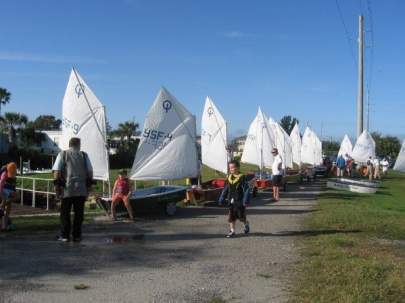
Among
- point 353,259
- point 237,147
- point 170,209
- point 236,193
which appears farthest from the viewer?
point 237,147

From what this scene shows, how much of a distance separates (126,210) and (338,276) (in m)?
7.31

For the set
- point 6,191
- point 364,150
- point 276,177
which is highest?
point 364,150

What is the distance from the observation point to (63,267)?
809 centimetres

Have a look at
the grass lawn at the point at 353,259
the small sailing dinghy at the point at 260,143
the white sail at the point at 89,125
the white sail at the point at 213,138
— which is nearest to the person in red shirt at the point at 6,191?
the white sail at the point at 89,125

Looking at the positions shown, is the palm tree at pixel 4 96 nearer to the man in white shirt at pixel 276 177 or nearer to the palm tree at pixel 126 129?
the palm tree at pixel 126 129

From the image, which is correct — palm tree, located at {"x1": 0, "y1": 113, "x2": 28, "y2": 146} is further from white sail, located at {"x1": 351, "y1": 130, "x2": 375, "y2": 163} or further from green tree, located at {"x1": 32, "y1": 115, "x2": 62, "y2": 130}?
white sail, located at {"x1": 351, "y1": 130, "x2": 375, "y2": 163}

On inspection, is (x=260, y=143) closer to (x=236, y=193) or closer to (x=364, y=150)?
(x=364, y=150)

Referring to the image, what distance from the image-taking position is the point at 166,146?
16359 millimetres

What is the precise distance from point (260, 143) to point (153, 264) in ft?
65.8

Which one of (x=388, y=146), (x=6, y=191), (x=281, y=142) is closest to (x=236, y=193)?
(x=6, y=191)

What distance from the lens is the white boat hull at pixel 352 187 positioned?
85.6ft

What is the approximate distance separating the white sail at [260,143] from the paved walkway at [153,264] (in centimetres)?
1496

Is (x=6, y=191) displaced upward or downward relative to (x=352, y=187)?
upward

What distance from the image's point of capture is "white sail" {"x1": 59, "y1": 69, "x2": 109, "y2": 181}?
1531 centimetres
